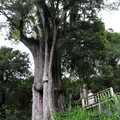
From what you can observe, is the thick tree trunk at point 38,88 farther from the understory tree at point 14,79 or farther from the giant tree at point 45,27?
the understory tree at point 14,79

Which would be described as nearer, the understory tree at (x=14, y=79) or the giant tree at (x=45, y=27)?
the giant tree at (x=45, y=27)

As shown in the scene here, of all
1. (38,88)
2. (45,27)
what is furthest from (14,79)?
(45,27)

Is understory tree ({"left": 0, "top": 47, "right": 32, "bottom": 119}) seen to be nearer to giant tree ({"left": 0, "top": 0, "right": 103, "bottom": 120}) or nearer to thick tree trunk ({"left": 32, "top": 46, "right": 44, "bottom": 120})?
A: giant tree ({"left": 0, "top": 0, "right": 103, "bottom": 120})

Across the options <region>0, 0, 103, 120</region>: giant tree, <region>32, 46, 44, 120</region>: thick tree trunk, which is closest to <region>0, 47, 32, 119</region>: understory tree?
<region>0, 0, 103, 120</region>: giant tree

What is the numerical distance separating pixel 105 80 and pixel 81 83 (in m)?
1.63

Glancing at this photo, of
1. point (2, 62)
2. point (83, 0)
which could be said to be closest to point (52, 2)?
point (83, 0)

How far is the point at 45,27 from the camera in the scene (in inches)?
234

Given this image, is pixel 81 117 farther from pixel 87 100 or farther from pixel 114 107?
pixel 87 100

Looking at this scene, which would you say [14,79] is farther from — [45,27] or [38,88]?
[45,27]

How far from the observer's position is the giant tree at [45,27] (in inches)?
206

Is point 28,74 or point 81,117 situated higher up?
point 28,74

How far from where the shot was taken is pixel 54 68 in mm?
6039

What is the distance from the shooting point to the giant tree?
5.23 m

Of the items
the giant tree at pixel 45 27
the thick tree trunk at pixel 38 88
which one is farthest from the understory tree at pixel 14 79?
the thick tree trunk at pixel 38 88
